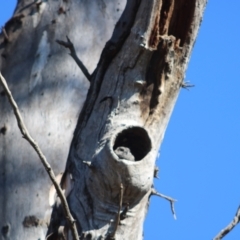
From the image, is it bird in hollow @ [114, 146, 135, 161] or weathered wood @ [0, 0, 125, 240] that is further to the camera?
weathered wood @ [0, 0, 125, 240]

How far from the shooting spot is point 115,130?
1595 millimetres

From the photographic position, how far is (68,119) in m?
2.05

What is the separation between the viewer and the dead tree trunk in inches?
60.9

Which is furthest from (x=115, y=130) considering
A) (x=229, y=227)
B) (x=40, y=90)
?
(x=40, y=90)

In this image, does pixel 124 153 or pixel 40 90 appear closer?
pixel 124 153

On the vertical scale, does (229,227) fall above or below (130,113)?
below

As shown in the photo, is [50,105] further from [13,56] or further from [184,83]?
[184,83]

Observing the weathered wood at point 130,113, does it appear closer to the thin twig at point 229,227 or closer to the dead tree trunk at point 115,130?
the dead tree trunk at point 115,130

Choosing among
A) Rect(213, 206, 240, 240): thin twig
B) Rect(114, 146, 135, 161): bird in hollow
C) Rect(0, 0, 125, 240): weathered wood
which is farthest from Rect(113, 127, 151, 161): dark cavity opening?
Rect(0, 0, 125, 240): weathered wood

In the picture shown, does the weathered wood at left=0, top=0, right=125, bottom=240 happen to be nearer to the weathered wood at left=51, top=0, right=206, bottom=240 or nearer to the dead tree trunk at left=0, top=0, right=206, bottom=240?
the dead tree trunk at left=0, top=0, right=206, bottom=240

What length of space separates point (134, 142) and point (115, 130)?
50mm

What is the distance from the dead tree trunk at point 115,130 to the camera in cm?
155

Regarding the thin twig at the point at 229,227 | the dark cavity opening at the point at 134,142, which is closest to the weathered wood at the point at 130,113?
the dark cavity opening at the point at 134,142

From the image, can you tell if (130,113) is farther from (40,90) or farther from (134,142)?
(40,90)
